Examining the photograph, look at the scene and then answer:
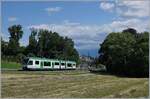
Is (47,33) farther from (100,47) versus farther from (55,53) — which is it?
(100,47)

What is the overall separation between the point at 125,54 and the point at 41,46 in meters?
40.7

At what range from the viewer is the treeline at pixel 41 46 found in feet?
388

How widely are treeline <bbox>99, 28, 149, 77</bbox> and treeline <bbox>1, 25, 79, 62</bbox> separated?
24231mm

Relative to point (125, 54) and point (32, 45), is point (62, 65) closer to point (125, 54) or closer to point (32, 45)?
point (125, 54)

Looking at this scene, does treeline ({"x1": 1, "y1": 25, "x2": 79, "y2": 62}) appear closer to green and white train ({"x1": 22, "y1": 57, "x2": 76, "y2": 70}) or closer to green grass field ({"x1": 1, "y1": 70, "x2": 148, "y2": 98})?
green and white train ({"x1": 22, "y1": 57, "x2": 76, "y2": 70})

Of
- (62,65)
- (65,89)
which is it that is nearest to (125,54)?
(62,65)

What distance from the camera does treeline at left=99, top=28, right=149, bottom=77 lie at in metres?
72.8

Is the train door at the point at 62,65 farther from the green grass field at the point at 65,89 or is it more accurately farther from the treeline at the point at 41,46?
the green grass field at the point at 65,89

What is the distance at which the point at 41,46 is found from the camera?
117 meters

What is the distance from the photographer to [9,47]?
394ft

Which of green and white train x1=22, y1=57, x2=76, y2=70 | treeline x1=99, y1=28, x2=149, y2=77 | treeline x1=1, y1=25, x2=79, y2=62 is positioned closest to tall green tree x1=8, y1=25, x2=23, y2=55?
treeline x1=1, y1=25, x2=79, y2=62

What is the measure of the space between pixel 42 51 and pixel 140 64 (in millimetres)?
51231

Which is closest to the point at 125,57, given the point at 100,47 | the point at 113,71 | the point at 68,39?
the point at 113,71

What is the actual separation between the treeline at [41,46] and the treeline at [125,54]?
24.2 metres
